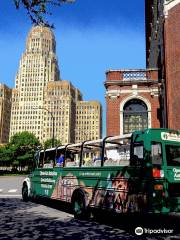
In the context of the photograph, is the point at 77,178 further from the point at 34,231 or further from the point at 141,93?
the point at 141,93

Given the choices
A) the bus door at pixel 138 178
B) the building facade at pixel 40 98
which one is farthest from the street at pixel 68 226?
the building facade at pixel 40 98

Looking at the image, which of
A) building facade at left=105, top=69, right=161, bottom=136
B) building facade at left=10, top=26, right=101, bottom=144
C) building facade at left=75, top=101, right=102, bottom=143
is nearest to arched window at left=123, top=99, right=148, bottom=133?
building facade at left=105, top=69, right=161, bottom=136

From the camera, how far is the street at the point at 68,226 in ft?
27.8

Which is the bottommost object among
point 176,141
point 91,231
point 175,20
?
point 91,231

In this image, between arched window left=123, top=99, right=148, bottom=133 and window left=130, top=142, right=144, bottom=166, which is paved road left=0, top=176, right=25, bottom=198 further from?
window left=130, top=142, right=144, bottom=166

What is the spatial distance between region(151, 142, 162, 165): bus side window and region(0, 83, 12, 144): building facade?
165m

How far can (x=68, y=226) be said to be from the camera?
9.83 m

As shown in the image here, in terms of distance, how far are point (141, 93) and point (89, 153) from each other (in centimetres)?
1582

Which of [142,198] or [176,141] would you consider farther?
[176,141]

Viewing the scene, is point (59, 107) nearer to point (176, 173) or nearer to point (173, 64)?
point (173, 64)

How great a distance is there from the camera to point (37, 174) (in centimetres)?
1602

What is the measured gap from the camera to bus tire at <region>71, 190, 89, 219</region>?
36.9 ft

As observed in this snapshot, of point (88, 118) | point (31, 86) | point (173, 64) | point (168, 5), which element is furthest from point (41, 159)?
point (88, 118)

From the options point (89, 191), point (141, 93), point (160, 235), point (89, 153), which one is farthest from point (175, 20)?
point (160, 235)
